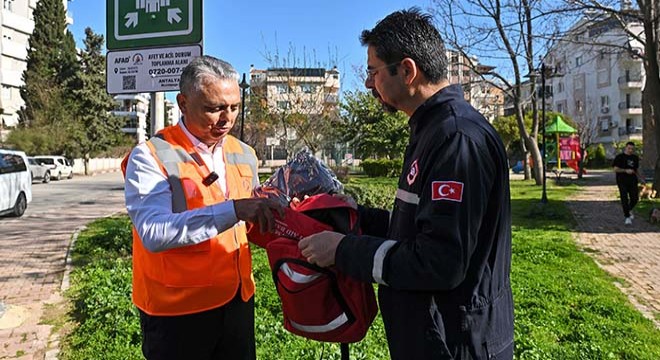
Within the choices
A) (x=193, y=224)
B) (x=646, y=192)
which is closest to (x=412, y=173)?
(x=193, y=224)

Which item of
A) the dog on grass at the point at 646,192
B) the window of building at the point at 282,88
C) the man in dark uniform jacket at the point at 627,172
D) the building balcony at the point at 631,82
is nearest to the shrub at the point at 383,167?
the window of building at the point at 282,88

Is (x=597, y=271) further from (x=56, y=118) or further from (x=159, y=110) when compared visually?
(x=56, y=118)

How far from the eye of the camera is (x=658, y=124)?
1609cm

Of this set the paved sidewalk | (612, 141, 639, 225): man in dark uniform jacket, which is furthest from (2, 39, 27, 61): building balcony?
(612, 141, 639, 225): man in dark uniform jacket

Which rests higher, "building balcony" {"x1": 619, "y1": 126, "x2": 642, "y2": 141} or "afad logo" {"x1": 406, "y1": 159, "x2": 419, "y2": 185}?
"building balcony" {"x1": 619, "y1": 126, "x2": 642, "y2": 141}

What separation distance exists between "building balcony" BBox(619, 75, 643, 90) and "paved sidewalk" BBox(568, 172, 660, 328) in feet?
146

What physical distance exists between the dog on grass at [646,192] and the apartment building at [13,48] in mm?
51282

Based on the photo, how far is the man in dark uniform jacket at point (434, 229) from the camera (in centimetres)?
151

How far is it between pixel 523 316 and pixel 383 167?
82.4 ft

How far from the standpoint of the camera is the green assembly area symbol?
3.51 m

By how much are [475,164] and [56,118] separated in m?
46.7

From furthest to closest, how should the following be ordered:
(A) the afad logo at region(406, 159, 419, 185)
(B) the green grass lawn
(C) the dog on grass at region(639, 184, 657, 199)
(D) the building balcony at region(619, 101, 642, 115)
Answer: (D) the building balcony at region(619, 101, 642, 115) → (C) the dog on grass at region(639, 184, 657, 199) → (B) the green grass lawn → (A) the afad logo at region(406, 159, 419, 185)

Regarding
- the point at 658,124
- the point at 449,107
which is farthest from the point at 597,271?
the point at 658,124

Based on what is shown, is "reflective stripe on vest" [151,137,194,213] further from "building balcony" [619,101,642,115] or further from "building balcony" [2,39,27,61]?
"building balcony" [619,101,642,115]
